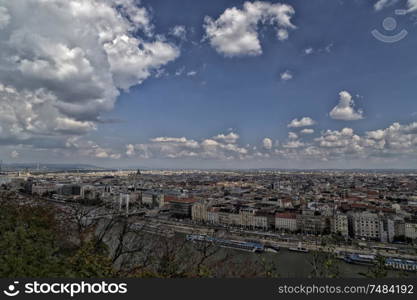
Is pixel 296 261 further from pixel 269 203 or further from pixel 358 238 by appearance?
pixel 269 203

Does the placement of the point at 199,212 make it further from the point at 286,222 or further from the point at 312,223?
the point at 312,223

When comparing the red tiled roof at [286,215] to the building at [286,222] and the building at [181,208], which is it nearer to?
the building at [286,222]

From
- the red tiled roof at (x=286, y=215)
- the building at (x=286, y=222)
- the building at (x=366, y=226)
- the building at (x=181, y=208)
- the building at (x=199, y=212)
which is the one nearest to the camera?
the building at (x=366, y=226)

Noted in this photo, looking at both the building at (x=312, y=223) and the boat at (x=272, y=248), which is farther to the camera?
the building at (x=312, y=223)

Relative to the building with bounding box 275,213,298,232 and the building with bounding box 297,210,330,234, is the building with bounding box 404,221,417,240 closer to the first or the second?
the building with bounding box 297,210,330,234

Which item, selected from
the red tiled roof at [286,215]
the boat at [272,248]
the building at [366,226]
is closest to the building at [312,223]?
the red tiled roof at [286,215]

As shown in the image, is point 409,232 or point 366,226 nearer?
point 409,232

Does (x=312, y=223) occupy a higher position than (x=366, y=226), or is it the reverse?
(x=366, y=226)

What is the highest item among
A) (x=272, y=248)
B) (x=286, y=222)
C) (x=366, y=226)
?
(x=366, y=226)

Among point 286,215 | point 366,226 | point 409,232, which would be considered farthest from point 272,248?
point 409,232
